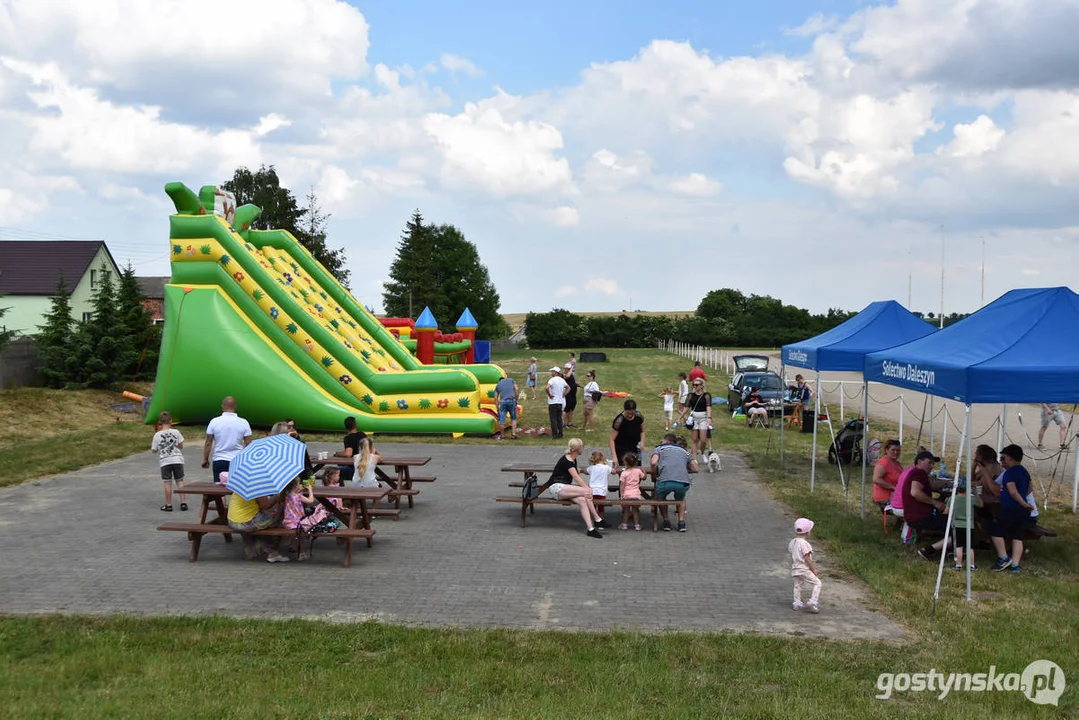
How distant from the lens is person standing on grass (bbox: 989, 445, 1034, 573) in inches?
356

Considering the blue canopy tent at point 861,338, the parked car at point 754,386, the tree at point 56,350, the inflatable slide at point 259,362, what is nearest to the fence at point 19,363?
the tree at point 56,350

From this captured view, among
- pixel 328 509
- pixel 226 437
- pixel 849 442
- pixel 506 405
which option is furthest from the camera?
pixel 506 405

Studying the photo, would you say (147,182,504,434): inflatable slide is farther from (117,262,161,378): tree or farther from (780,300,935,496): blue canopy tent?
(117,262,161,378): tree

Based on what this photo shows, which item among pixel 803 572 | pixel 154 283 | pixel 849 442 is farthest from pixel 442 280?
pixel 803 572

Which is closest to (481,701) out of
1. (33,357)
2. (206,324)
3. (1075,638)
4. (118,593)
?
(118,593)

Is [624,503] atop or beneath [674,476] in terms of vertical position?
beneath

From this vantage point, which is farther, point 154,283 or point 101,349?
point 154,283

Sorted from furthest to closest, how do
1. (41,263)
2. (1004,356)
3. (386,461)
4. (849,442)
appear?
1. (41,263)
2. (849,442)
3. (386,461)
4. (1004,356)

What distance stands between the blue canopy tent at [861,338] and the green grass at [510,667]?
619 cm

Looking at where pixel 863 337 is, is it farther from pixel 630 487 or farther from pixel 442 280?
pixel 442 280

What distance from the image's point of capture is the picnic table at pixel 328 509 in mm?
9016

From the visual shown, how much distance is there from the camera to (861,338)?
47.4 feet

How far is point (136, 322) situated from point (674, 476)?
76.4ft

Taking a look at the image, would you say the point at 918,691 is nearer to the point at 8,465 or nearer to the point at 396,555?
the point at 396,555
